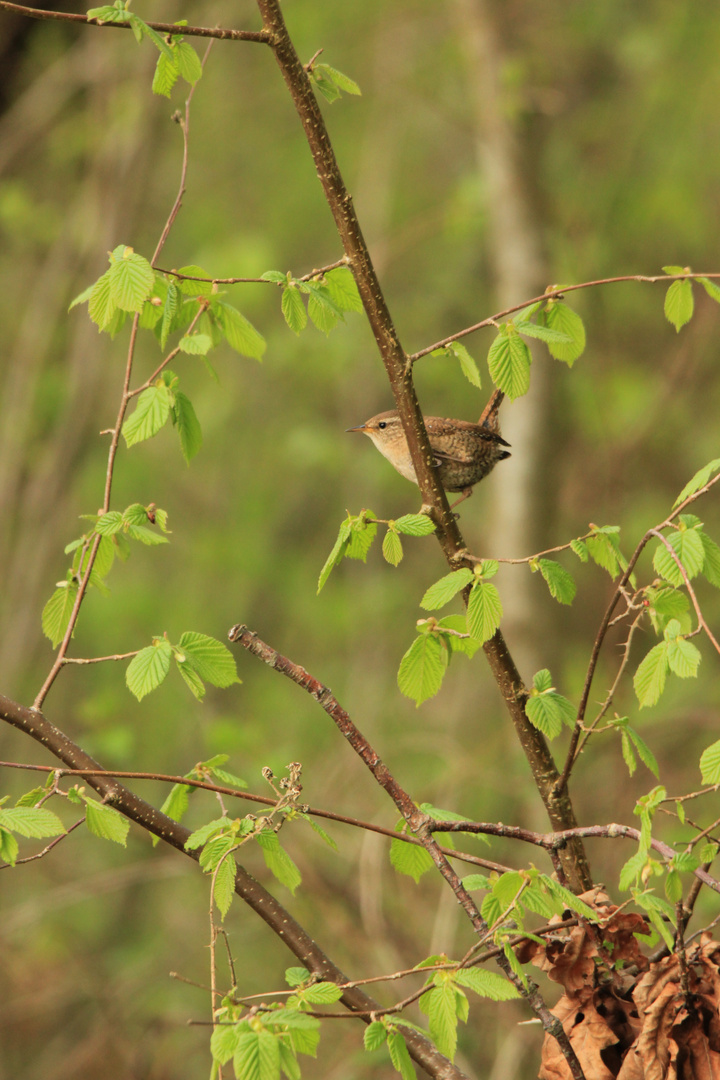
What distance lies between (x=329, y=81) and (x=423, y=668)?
1149mm

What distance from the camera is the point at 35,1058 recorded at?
7.34 m

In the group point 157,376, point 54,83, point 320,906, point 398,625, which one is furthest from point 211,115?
point 157,376

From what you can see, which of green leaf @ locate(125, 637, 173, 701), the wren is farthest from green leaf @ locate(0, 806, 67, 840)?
the wren

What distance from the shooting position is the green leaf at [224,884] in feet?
5.41

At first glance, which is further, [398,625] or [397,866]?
[398,625]

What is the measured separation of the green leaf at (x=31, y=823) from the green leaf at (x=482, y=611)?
73 cm

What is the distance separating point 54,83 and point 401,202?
514 centimetres

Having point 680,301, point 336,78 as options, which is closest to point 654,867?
point 680,301

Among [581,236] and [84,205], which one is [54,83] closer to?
[84,205]

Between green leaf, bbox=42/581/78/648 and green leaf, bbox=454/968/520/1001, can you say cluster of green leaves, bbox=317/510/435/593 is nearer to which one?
green leaf, bbox=42/581/78/648

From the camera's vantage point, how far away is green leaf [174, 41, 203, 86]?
1.96 metres

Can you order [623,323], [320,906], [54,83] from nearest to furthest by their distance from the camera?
[320,906] → [54,83] → [623,323]

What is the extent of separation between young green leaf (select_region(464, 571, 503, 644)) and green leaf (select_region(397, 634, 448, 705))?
11cm

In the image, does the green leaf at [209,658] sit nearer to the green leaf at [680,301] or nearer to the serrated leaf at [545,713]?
the serrated leaf at [545,713]
